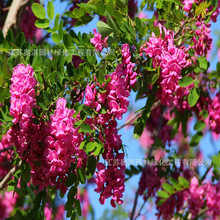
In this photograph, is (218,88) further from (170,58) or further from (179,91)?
(170,58)

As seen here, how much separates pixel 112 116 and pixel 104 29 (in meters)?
0.37

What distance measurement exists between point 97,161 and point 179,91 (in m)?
0.59

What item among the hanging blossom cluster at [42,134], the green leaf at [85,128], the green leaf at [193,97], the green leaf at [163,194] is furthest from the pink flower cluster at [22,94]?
the green leaf at [163,194]

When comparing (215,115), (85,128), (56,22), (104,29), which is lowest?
(85,128)

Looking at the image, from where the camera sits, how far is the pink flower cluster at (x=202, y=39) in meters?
2.36

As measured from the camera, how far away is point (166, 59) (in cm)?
212

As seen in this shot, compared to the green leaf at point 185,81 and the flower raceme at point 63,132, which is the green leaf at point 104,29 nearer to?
the flower raceme at point 63,132

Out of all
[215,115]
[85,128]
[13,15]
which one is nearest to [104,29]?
[85,128]

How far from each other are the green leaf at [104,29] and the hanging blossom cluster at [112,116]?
10 cm

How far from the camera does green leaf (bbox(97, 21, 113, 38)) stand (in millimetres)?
2002

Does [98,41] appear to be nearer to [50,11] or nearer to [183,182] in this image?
[50,11]

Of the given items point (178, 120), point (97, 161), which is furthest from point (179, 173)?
point (97, 161)

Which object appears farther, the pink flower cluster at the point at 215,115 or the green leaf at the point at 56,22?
the pink flower cluster at the point at 215,115

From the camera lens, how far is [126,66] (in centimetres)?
206
